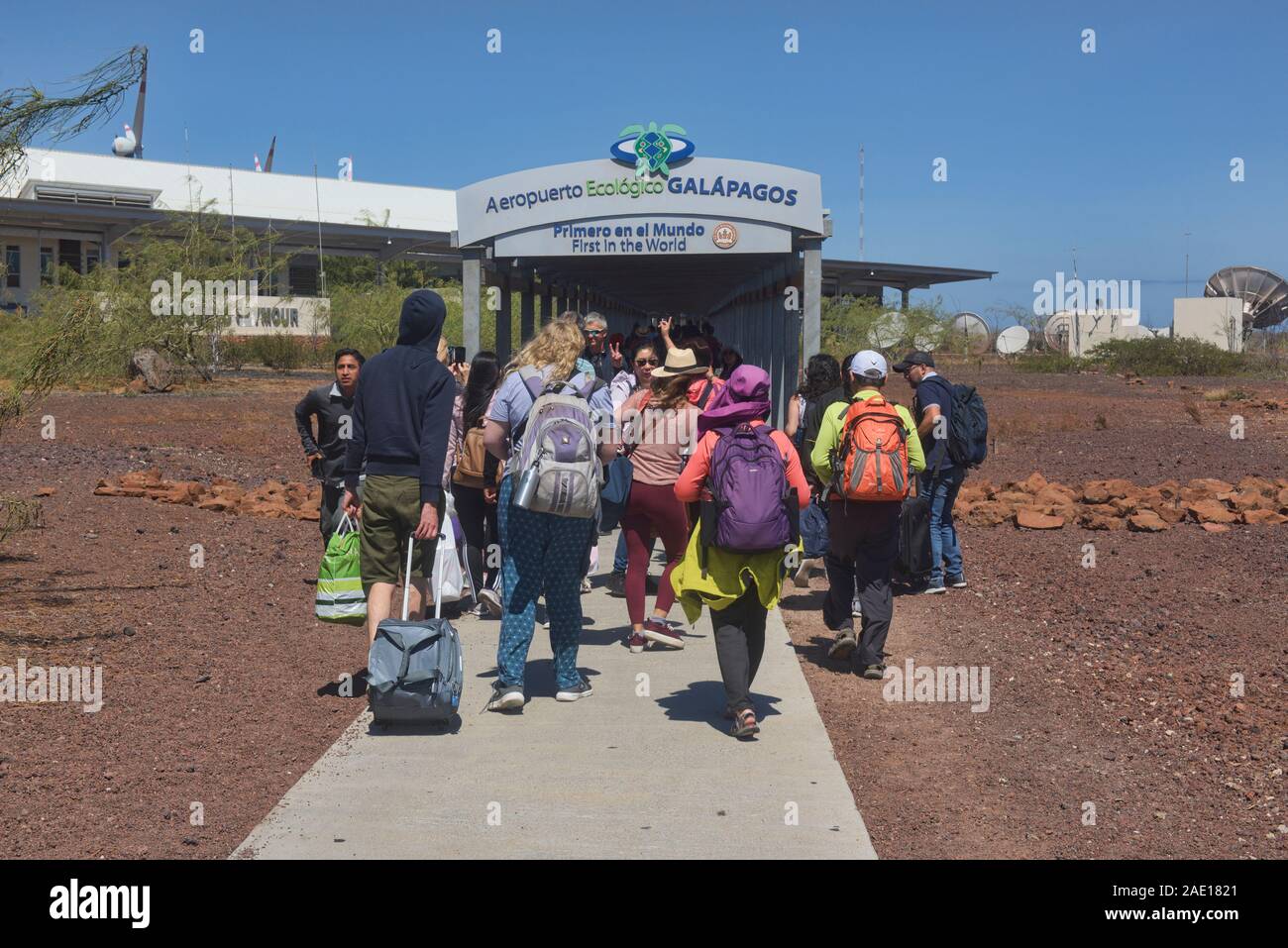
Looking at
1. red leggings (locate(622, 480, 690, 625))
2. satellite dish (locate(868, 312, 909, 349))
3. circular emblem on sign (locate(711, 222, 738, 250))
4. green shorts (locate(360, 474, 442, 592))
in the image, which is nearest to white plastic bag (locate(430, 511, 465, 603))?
green shorts (locate(360, 474, 442, 592))

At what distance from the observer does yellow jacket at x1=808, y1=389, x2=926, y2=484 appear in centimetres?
732

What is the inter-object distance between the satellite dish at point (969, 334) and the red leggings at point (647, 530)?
167 ft

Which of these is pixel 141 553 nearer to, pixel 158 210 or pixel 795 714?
pixel 795 714

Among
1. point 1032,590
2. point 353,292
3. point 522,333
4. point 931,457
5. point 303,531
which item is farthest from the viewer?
point 353,292

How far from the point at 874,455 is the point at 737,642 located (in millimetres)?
1487

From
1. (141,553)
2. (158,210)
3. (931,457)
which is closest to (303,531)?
(141,553)

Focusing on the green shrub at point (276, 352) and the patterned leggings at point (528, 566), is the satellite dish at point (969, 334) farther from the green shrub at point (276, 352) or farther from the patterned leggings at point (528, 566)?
the patterned leggings at point (528, 566)

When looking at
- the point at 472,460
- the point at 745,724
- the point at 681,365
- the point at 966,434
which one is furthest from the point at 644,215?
the point at 745,724

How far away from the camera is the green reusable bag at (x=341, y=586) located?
21.2 ft

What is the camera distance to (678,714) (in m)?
6.56

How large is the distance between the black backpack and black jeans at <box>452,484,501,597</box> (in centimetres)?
324

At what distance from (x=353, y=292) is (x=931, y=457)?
40934 millimetres

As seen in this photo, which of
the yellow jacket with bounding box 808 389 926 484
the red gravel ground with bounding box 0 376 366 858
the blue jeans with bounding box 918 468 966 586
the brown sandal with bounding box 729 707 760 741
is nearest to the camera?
the red gravel ground with bounding box 0 376 366 858

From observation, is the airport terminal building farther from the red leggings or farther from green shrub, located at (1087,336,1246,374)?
green shrub, located at (1087,336,1246,374)
